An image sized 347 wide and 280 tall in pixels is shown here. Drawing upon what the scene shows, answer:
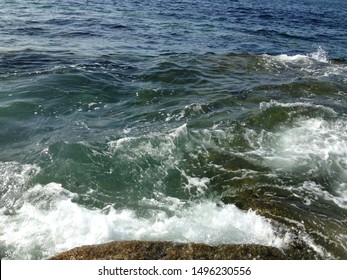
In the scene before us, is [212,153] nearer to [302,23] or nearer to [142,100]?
[142,100]

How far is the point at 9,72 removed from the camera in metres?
15.3

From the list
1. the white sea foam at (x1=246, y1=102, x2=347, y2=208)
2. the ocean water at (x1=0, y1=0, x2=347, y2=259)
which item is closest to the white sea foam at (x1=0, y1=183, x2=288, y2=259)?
the ocean water at (x1=0, y1=0, x2=347, y2=259)

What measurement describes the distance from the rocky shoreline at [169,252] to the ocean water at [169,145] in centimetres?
62

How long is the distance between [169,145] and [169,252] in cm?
449

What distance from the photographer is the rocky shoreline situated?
5809 millimetres

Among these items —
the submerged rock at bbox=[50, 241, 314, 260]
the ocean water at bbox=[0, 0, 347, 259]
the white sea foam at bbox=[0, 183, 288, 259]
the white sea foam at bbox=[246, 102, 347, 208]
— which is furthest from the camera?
the white sea foam at bbox=[246, 102, 347, 208]

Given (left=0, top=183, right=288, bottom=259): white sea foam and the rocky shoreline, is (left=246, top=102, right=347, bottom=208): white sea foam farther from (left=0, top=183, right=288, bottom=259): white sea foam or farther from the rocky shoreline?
the rocky shoreline

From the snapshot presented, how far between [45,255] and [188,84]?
32.9 feet

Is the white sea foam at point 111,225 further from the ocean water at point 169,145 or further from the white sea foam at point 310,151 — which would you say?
the white sea foam at point 310,151

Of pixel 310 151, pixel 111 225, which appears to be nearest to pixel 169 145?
pixel 111 225

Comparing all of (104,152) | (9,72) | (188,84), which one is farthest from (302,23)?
(104,152)

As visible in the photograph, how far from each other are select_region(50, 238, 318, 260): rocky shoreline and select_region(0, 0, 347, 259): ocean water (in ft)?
2.04

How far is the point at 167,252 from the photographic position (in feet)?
19.4

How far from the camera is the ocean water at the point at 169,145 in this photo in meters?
7.24
